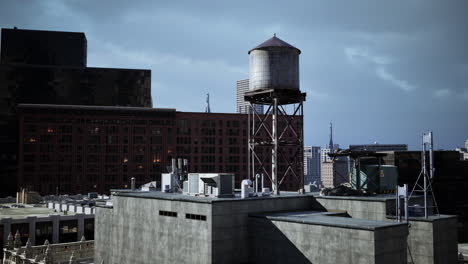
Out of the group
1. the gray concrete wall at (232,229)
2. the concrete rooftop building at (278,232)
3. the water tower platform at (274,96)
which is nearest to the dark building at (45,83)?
the water tower platform at (274,96)

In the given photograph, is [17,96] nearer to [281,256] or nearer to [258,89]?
[258,89]

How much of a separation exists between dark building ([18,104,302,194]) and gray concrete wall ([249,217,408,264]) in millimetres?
122147

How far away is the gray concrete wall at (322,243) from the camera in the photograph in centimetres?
2931

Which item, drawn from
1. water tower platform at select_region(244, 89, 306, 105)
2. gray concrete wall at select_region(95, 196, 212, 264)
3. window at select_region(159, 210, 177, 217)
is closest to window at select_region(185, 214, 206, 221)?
gray concrete wall at select_region(95, 196, 212, 264)

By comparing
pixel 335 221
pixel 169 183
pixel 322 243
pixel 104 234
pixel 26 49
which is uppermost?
pixel 26 49

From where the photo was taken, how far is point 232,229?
36.4 m

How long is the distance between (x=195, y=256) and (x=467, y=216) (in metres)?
66.7

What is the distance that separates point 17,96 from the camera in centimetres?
18175

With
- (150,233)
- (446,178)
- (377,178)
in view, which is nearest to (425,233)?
(377,178)

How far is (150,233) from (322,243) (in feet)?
60.3

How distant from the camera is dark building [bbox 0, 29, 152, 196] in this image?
179m

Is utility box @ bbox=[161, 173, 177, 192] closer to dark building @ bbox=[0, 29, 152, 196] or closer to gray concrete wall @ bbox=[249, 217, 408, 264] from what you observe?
gray concrete wall @ bbox=[249, 217, 408, 264]

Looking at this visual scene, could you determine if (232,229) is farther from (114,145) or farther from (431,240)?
(114,145)

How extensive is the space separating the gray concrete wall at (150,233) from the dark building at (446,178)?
5460 cm
